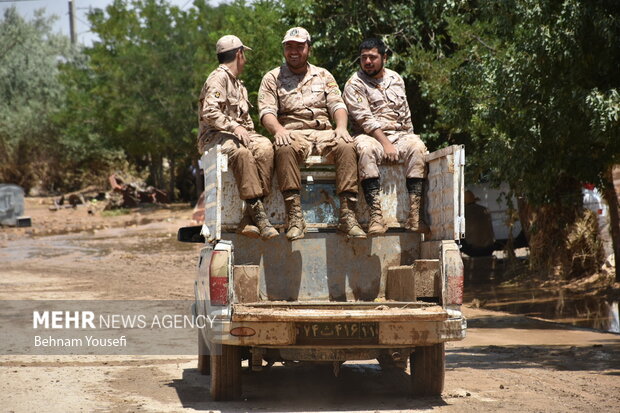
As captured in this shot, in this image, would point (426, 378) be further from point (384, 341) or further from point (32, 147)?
point (32, 147)

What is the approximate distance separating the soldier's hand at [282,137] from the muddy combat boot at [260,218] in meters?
0.50

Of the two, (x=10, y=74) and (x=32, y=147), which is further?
(x=10, y=74)

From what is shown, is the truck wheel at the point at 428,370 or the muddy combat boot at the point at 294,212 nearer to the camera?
the truck wheel at the point at 428,370

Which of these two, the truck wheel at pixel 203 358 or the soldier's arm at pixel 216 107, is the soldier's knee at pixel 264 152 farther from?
the truck wheel at pixel 203 358

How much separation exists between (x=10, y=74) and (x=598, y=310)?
132 ft

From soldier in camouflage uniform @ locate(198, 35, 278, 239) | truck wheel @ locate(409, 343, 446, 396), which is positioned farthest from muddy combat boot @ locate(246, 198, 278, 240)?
truck wheel @ locate(409, 343, 446, 396)

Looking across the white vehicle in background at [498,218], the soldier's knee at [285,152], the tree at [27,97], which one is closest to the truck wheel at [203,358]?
the soldier's knee at [285,152]

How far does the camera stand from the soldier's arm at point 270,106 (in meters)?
8.05

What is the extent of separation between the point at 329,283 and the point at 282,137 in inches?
50.6

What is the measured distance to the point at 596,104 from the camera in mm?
9320

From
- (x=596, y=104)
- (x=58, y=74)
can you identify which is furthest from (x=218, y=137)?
(x=58, y=74)

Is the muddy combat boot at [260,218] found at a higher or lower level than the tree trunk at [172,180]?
lower

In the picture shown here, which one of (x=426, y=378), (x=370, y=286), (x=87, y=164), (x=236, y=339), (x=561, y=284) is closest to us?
(x=236, y=339)

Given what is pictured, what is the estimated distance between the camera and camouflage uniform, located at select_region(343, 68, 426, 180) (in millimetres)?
7922
